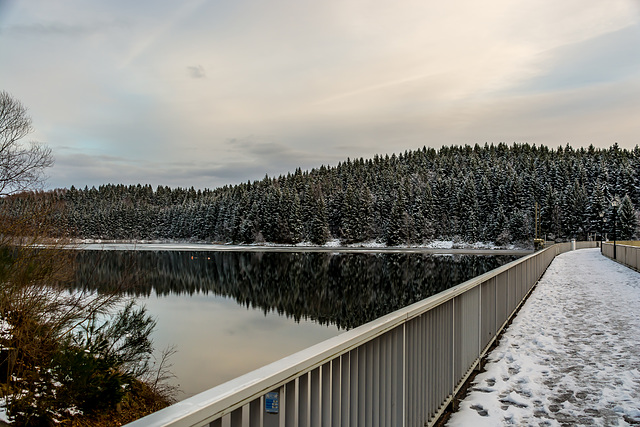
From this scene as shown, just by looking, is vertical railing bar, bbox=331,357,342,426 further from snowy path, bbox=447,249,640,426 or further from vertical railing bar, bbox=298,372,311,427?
snowy path, bbox=447,249,640,426

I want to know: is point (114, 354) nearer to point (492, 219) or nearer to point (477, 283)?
point (477, 283)

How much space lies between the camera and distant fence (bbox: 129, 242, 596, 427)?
1.86 meters

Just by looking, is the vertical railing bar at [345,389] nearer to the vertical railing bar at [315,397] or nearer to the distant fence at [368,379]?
the distant fence at [368,379]

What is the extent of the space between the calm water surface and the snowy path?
12.9 metres

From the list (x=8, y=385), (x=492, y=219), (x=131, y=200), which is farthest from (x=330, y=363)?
(x=131, y=200)

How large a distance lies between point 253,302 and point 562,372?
32.0 m

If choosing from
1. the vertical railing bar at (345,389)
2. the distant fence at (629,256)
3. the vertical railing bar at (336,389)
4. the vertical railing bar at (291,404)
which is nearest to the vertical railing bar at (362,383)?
the vertical railing bar at (345,389)

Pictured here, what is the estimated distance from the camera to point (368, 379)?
307 centimetres

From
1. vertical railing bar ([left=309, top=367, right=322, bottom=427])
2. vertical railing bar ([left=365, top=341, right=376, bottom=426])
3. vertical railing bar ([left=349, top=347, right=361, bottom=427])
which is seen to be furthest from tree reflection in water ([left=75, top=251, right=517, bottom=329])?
vertical railing bar ([left=309, top=367, right=322, bottom=427])

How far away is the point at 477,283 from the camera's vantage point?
20.4 feet

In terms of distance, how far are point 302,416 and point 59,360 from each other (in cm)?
1295

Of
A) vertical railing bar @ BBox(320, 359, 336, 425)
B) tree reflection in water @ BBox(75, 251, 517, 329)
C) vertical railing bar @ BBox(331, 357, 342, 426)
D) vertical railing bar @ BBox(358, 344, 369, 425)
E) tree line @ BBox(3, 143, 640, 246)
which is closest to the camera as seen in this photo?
vertical railing bar @ BBox(320, 359, 336, 425)

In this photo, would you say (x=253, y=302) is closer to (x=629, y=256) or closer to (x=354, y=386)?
(x=629, y=256)

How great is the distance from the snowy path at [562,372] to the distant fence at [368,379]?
449 millimetres
